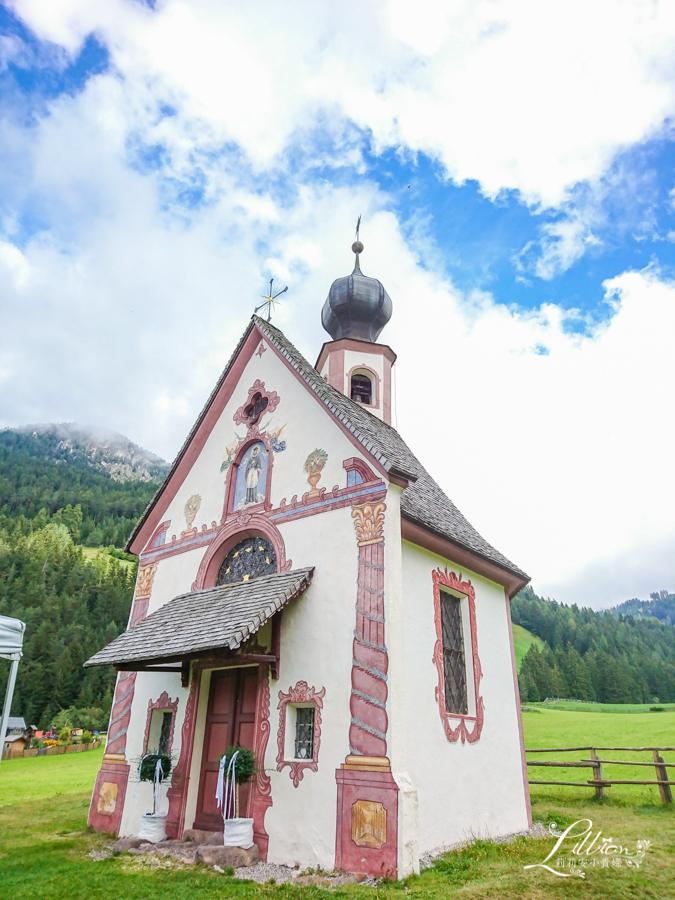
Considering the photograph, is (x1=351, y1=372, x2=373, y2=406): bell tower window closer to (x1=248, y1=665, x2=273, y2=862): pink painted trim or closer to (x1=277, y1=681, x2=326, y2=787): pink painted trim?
(x1=248, y1=665, x2=273, y2=862): pink painted trim

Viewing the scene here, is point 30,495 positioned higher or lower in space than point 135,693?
higher

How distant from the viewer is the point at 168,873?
8.04 meters

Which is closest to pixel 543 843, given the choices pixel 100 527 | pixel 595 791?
pixel 595 791

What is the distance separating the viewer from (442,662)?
10.5 metres

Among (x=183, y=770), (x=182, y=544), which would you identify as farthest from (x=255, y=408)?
(x=183, y=770)

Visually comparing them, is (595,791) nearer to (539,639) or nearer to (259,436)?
(259,436)

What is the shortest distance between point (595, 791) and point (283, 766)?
987 cm

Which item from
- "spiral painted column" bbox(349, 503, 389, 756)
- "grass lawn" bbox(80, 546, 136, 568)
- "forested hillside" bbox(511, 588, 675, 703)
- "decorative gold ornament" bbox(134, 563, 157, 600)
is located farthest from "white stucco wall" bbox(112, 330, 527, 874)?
"grass lawn" bbox(80, 546, 136, 568)

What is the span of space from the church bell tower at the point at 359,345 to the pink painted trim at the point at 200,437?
178 inches

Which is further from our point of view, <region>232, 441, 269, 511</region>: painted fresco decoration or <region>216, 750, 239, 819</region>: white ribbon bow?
<region>232, 441, 269, 511</region>: painted fresco decoration

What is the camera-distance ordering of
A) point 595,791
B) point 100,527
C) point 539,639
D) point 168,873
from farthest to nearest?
point 100,527 → point 539,639 → point 595,791 → point 168,873

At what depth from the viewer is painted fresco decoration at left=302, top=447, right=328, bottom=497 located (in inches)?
437

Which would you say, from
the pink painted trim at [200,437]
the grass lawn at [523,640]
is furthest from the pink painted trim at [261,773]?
the grass lawn at [523,640]

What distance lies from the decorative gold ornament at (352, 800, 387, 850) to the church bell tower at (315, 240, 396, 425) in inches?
458
